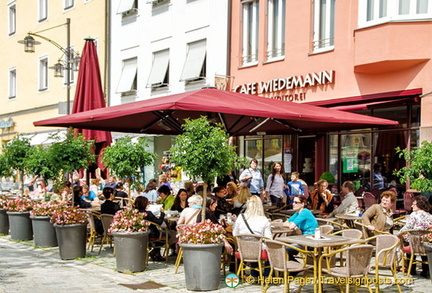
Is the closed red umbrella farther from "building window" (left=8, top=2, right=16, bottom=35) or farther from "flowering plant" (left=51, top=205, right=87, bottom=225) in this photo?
"building window" (left=8, top=2, right=16, bottom=35)

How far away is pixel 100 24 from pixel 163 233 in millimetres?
17663

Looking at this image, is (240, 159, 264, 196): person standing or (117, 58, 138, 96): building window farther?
(117, 58, 138, 96): building window

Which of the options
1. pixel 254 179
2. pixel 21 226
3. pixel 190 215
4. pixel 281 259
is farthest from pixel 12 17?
pixel 281 259

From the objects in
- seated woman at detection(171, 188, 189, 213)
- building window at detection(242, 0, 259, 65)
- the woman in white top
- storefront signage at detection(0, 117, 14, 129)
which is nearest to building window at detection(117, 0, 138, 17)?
building window at detection(242, 0, 259, 65)

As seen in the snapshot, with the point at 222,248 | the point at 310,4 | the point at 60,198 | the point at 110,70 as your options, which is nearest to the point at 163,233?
the point at 222,248

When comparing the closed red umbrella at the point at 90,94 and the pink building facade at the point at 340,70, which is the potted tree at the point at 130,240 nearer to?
the closed red umbrella at the point at 90,94

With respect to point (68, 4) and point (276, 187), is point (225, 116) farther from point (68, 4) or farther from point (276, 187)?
point (68, 4)

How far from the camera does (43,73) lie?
32.6 meters

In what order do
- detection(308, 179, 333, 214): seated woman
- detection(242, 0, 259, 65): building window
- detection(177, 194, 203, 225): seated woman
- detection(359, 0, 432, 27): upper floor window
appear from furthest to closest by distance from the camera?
1. detection(242, 0, 259, 65): building window
2. detection(359, 0, 432, 27): upper floor window
3. detection(308, 179, 333, 214): seated woman
4. detection(177, 194, 203, 225): seated woman

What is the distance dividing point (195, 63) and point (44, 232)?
1056 cm

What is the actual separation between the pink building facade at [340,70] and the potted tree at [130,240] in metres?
6.82

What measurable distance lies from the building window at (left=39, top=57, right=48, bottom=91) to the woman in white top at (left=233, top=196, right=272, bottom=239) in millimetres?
24976

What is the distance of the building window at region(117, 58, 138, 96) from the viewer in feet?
84.2

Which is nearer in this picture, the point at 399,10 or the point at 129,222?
the point at 129,222
